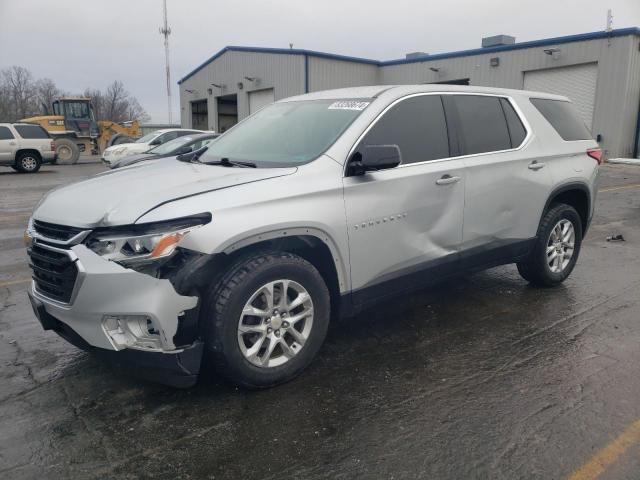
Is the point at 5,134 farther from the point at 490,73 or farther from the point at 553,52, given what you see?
the point at 553,52

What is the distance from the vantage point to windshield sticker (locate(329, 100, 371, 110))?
13.0 ft

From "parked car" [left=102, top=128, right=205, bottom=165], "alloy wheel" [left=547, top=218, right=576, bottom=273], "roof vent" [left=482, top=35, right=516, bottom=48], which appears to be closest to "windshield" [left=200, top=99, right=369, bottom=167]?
"alloy wheel" [left=547, top=218, right=576, bottom=273]

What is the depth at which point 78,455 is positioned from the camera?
9.05ft

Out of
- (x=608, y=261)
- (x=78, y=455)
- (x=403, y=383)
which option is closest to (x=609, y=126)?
(x=608, y=261)

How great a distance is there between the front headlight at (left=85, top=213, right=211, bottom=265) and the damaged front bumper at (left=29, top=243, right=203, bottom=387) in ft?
0.20

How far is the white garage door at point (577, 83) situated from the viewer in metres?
21.8

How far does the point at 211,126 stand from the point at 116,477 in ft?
117

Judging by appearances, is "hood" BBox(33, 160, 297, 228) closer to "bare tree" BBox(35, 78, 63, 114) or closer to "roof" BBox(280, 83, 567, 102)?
"roof" BBox(280, 83, 567, 102)

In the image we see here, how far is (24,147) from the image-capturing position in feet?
67.6

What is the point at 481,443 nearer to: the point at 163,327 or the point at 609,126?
the point at 163,327

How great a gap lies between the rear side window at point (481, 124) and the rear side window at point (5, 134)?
20339mm

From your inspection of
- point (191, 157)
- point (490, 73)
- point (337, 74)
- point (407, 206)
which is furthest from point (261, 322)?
point (337, 74)

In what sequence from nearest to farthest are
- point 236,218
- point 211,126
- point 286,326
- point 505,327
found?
point 236,218 < point 286,326 < point 505,327 < point 211,126

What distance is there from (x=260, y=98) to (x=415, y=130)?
28804 millimetres
